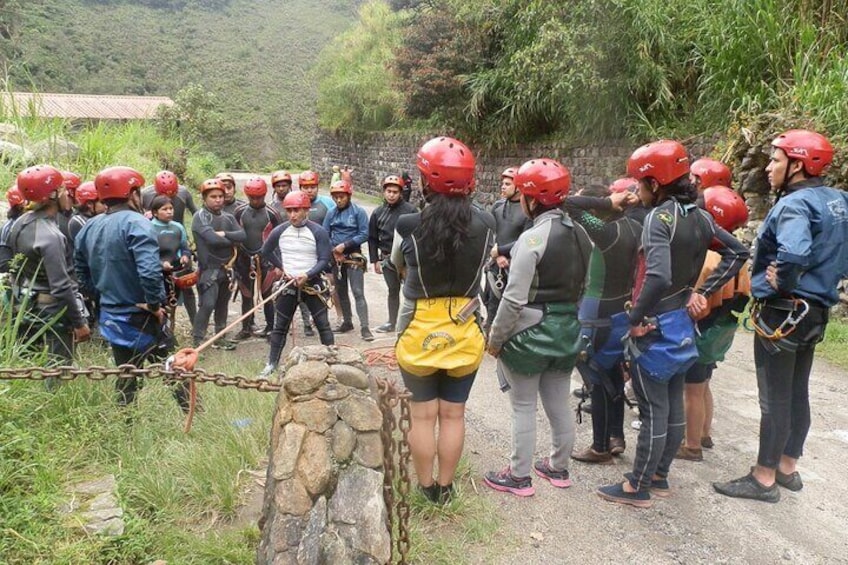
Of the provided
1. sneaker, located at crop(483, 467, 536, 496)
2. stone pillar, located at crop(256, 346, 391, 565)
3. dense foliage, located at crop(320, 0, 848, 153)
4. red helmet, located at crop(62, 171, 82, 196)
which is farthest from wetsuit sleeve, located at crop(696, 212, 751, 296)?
red helmet, located at crop(62, 171, 82, 196)

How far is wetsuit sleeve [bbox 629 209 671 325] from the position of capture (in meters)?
3.59

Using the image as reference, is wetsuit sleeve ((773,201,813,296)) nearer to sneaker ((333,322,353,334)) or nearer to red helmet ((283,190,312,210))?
red helmet ((283,190,312,210))

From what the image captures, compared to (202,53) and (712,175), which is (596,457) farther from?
(202,53)

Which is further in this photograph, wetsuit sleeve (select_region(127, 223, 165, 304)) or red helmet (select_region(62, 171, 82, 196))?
red helmet (select_region(62, 171, 82, 196))

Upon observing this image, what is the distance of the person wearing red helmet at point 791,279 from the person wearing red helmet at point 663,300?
38 cm

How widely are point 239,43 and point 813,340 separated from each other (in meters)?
71.1

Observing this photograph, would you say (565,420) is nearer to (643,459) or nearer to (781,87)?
(643,459)

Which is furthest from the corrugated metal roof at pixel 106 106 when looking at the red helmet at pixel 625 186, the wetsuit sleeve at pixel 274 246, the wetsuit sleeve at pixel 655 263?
the wetsuit sleeve at pixel 655 263

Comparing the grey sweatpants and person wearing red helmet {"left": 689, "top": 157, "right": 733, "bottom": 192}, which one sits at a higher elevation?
person wearing red helmet {"left": 689, "top": 157, "right": 733, "bottom": 192}

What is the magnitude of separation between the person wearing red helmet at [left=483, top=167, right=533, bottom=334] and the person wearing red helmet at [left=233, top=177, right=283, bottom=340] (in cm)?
285

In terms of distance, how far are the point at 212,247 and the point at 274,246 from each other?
1.11 m

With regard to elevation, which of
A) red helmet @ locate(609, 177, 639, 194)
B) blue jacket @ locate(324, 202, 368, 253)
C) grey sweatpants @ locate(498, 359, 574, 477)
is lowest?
grey sweatpants @ locate(498, 359, 574, 477)

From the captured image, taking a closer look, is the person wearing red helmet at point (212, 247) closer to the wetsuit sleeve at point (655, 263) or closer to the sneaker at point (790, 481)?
the wetsuit sleeve at point (655, 263)

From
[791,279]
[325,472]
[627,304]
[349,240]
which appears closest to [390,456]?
[325,472]
